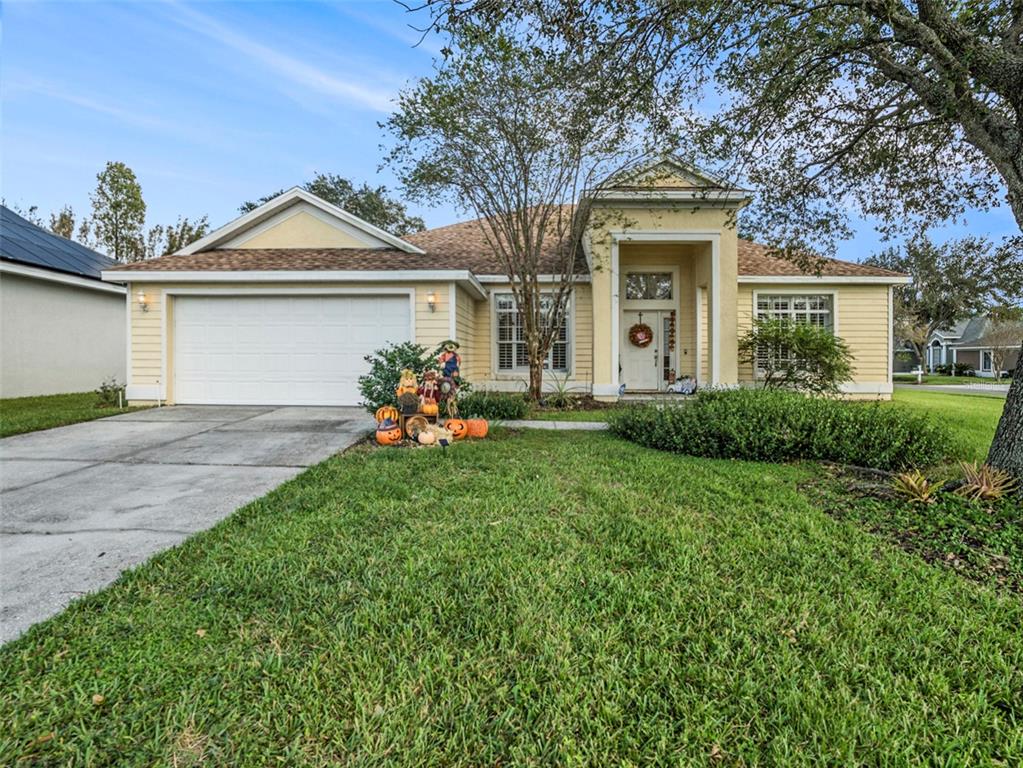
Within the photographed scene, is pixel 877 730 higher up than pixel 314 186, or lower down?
lower down

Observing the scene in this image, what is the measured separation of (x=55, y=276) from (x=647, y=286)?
1445cm

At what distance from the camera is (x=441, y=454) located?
5.53 meters

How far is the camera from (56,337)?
1178cm

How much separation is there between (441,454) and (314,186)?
23969mm

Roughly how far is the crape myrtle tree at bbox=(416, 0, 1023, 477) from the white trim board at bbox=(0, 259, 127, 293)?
12.2m

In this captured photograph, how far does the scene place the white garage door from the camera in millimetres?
9609

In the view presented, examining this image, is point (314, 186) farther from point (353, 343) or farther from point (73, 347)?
point (353, 343)

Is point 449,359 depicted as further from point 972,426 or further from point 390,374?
point 972,426

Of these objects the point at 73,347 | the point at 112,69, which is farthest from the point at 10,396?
the point at 112,69

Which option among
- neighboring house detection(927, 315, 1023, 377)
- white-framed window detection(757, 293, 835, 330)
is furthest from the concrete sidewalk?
neighboring house detection(927, 315, 1023, 377)

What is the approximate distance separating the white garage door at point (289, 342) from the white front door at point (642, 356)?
6.07 m

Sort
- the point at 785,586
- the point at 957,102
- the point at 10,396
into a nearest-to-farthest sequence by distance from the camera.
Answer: the point at 785,586
the point at 957,102
the point at 10,396

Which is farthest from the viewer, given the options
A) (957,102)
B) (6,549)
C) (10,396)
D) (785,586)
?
(10,396)

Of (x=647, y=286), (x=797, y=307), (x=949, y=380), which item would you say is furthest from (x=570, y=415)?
(x=949, y=380)
